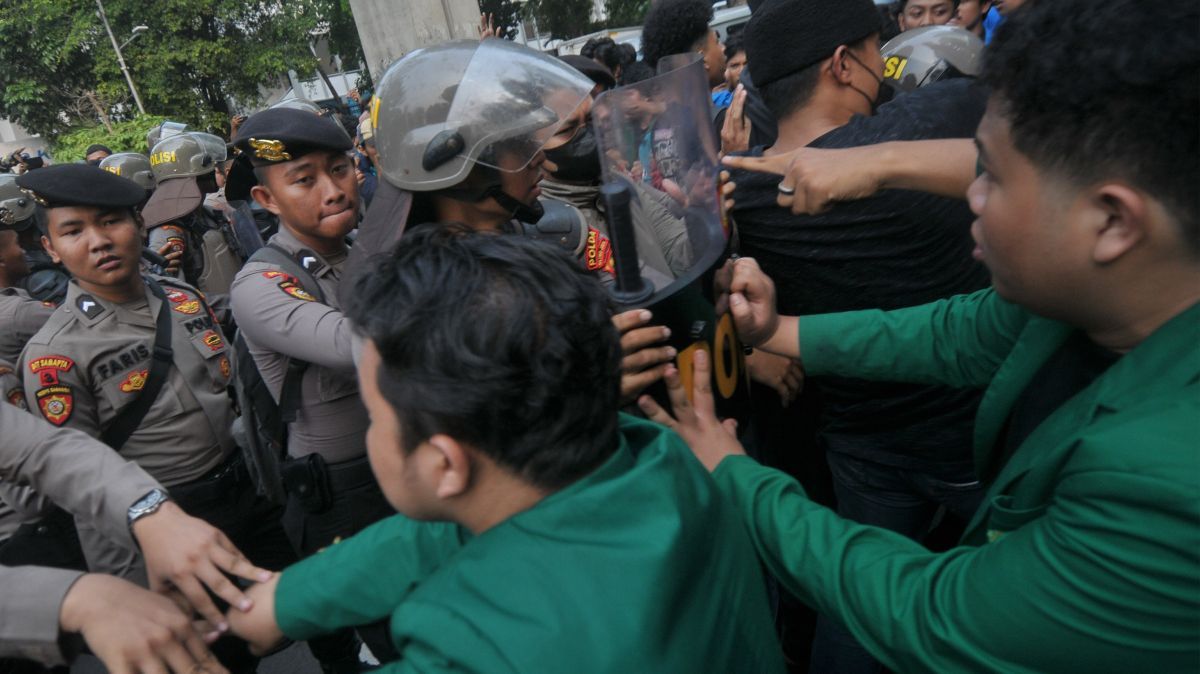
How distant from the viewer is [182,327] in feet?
9.13

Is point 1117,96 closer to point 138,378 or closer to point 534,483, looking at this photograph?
point 534,483

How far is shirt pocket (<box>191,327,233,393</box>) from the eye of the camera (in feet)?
9.14

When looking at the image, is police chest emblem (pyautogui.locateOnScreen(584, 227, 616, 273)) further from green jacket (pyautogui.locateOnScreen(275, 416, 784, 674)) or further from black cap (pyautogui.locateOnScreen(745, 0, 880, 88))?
green jacket (pyautogui.locateOnScreen(275, 416, 784, 674))

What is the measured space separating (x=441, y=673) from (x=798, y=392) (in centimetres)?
168

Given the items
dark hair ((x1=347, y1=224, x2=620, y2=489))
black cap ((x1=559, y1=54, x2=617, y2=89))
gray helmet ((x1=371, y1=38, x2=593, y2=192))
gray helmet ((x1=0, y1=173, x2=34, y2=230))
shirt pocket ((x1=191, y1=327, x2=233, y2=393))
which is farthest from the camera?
gray helmet ((x1=0, y1=173, x2=34, y2=230))

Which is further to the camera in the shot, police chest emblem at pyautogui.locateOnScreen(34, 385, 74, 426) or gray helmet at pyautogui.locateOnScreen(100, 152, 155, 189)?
gray helmet at pyautogui.locateOnScreen(100, 152, 155, 189)

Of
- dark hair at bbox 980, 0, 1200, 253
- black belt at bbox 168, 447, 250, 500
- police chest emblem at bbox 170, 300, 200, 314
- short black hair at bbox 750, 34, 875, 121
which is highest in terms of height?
dark hair at bbox 980, 0, 1200, 253

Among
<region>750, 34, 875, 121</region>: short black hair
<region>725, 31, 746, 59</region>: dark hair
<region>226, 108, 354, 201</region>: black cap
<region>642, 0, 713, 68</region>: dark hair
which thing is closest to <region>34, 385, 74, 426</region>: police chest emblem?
<region>226, 108, 354, 201</region>: black cap

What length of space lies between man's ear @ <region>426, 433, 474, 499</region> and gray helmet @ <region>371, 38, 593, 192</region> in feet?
3.15

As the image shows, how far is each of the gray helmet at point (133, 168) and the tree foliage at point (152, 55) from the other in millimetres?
21821

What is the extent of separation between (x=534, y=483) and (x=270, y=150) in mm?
1786

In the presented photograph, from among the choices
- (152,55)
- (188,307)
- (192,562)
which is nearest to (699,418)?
(192,562)

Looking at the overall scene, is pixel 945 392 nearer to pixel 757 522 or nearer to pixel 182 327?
pixel 757 522

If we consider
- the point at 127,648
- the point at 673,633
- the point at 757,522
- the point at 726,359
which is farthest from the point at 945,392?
the point at 127,648
